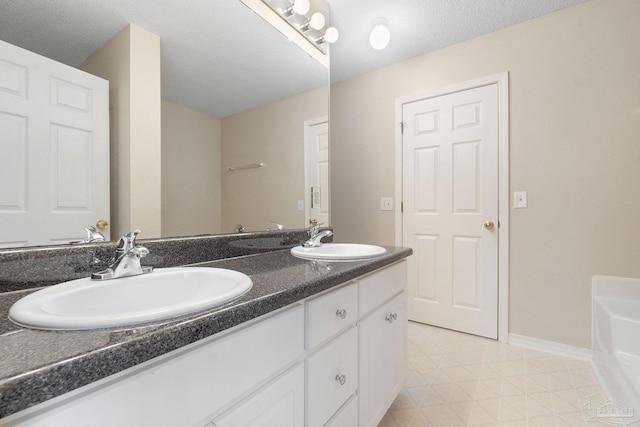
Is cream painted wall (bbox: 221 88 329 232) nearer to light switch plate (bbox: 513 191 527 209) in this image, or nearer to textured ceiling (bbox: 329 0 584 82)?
textured ceiling (bbox: 329 0 584 82)

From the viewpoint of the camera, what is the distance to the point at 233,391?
56 cm

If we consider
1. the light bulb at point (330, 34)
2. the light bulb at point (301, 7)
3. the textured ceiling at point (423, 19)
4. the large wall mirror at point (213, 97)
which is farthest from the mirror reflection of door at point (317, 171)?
the textured ceiling at point (423, 19)

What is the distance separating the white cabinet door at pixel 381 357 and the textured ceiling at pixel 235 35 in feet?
3.57

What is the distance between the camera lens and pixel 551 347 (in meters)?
1.86

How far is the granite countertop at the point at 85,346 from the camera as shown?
32 centimetres

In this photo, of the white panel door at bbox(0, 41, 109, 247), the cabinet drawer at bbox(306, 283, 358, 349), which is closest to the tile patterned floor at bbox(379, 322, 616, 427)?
the cabinet drawer at bbox(306, 283, 358, 349)

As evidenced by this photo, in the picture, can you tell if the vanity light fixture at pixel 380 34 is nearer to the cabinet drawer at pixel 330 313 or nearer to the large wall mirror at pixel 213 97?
the large wall mirror at pixel 213 97

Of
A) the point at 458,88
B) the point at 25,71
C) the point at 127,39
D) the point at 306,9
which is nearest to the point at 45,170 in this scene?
the point at 25,71

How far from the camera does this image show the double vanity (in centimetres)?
36

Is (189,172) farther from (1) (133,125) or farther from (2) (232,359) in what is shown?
(2) (232,359)

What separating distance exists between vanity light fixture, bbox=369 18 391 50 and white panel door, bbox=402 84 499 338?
1.99 feet

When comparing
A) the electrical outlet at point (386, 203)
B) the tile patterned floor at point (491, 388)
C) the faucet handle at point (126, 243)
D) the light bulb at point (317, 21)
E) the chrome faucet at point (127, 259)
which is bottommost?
the tile patterned floor at point (491, 388)

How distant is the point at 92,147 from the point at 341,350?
978 millimetres

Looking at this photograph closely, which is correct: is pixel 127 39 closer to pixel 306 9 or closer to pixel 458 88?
pixel 306 9
